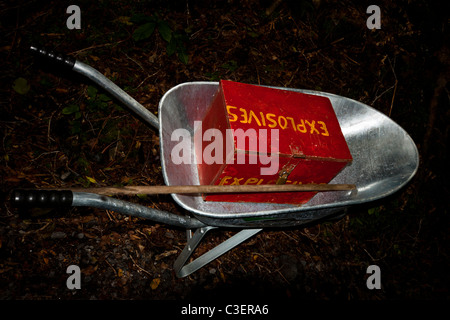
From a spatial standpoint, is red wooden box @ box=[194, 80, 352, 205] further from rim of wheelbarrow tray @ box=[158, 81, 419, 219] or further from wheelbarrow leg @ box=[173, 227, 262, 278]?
wheelbarrow leg @ box=[173, 227, 262, 278]

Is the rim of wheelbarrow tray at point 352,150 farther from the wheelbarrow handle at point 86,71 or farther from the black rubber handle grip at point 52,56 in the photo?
the black rubber handle grip at point 52,56

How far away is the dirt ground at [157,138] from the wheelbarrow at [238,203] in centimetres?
64

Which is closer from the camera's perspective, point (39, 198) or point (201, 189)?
point (39, 198)

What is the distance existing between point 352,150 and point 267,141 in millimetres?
1190

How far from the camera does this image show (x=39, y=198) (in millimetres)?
1271

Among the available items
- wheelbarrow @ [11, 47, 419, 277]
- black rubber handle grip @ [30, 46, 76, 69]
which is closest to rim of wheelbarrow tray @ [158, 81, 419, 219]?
wheelbarrow @ [11, 47, 419, 277]

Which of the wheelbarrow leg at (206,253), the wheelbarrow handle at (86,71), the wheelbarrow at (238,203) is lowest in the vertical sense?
the wheelbarrow leg at (206,253)

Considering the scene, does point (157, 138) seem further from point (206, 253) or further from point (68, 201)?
point (68, 201)

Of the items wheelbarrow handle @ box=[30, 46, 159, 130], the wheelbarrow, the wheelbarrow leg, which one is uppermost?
wheelbarrow handle @ box=[30, 46, 159, 130]

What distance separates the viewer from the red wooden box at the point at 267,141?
182 cm

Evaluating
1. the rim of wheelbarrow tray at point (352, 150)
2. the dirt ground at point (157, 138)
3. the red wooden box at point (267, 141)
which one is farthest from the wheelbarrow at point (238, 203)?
the dirt ground at point (157, 138)

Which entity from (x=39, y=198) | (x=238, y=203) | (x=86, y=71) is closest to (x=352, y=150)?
(x=238, y=203)

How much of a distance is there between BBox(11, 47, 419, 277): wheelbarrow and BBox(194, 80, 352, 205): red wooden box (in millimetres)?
178

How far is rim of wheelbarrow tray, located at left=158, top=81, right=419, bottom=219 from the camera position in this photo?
2.09 m
